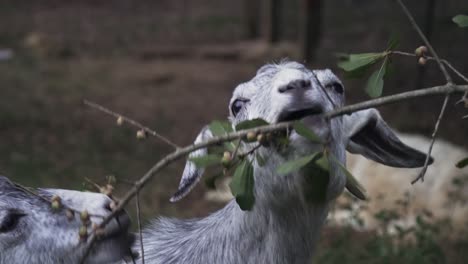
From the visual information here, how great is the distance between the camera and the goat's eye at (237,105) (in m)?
3.57

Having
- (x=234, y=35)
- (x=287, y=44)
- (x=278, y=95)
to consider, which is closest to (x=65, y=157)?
(x=287, y=44)

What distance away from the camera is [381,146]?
392cm

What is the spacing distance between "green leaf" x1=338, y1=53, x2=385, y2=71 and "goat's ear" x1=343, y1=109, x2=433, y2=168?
0.56 meters

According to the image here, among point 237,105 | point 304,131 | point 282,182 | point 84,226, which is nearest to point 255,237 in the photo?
point 282,182

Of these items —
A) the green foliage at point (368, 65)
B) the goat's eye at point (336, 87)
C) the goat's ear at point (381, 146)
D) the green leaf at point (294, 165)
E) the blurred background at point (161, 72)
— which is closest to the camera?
the green leaf at point (294, 165)

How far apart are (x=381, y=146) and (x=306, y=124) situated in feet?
3.09

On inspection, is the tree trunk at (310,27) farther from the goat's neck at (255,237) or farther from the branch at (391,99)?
the branch at (391,99)

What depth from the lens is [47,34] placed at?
16.5 metres

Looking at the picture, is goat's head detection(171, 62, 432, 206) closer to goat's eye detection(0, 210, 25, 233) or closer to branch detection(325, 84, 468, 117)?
branch detection(325, 84, 468, 117)

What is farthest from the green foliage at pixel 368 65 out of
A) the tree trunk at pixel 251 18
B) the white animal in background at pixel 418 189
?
the tree trunk at pixel 251 18

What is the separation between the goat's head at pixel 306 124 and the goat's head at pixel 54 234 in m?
0.37

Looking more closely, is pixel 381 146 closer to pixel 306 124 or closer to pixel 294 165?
pixel 306 124

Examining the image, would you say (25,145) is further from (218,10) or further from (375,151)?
(218,10)

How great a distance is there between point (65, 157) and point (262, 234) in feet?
19.2
